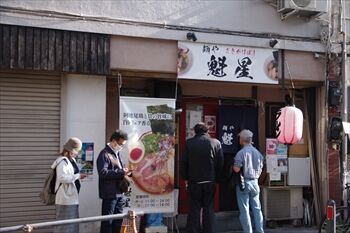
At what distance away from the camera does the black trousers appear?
28.3 ft

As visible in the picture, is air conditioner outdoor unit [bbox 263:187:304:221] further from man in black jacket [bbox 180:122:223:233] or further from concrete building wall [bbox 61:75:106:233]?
concrete building wall [bbox 61:75:106:233]

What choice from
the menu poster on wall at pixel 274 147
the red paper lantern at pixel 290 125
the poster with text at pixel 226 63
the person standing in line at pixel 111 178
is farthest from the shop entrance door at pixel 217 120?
the person standing in line at pixel 111 178

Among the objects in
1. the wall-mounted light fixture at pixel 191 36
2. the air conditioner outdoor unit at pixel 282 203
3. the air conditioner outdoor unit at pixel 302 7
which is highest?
the air conditioner outdoor unit at pixel 302 7

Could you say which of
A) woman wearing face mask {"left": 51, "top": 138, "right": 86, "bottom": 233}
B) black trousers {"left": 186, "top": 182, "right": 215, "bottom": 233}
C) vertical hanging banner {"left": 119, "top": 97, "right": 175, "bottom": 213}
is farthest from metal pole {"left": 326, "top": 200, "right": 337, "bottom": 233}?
woman wearing face mask {"left": 51, "top": 138, "right": 86, "bottom": 233}

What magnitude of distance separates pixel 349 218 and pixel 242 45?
4.04 m

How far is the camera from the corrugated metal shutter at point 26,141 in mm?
8562

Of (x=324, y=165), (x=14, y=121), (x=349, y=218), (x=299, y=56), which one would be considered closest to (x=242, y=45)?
(x=299, y=56)

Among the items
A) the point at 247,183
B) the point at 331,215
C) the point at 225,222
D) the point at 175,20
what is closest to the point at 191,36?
the point at 175,20

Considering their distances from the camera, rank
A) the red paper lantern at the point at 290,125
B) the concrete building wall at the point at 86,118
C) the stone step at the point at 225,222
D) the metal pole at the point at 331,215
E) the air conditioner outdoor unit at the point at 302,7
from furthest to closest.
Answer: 1. the stone step at the point at 225,222
2. the air conditioner outdoor unit at the point at 302,7
3. the red paper lantern at the point at 290,125
4. the concrete building wall at the point at 86,118
5. the metal pole at the point at 331,215

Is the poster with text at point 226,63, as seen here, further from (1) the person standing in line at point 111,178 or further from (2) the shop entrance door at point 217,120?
(1) the person standing in line at point 111,178

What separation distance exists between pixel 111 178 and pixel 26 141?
198cm

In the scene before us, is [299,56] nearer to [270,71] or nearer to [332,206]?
[270,71]

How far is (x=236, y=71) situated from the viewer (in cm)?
982

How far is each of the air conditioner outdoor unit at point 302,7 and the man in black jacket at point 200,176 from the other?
3225mm
